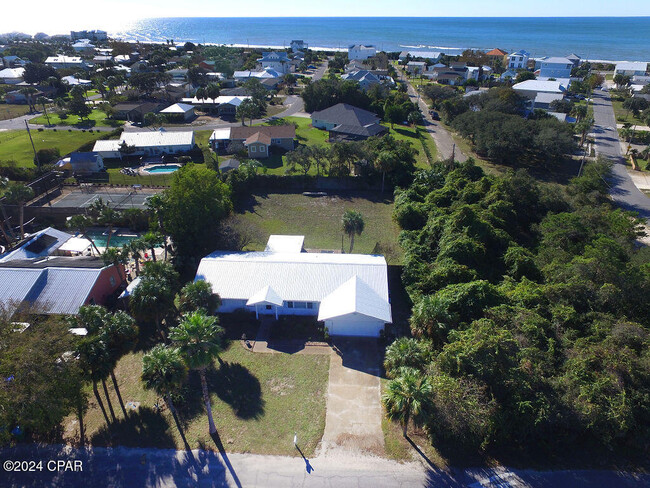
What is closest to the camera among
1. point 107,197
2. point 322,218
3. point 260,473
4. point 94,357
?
point 260,473

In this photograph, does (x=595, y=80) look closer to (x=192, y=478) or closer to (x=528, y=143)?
(x=528, y=143)

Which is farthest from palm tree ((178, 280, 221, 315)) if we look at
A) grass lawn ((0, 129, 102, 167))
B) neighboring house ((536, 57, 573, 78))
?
neighboring house ((536, 57, 573, 78))

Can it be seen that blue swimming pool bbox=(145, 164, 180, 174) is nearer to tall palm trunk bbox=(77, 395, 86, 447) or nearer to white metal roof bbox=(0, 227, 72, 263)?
white metal roof bbox=(0, 227, 72, 263)

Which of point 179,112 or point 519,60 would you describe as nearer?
point 179,112

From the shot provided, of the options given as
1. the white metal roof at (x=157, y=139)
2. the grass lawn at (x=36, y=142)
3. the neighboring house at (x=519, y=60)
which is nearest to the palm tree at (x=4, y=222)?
the grass lawn at (x=36, y=142)

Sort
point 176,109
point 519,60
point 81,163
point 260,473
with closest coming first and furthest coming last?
point 260,473, point 81,163, point 176,109, point 519,60

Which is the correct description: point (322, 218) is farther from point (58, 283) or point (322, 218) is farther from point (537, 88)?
point (537, 88)

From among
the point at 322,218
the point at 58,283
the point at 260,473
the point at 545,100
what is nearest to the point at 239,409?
the point at 260,473
